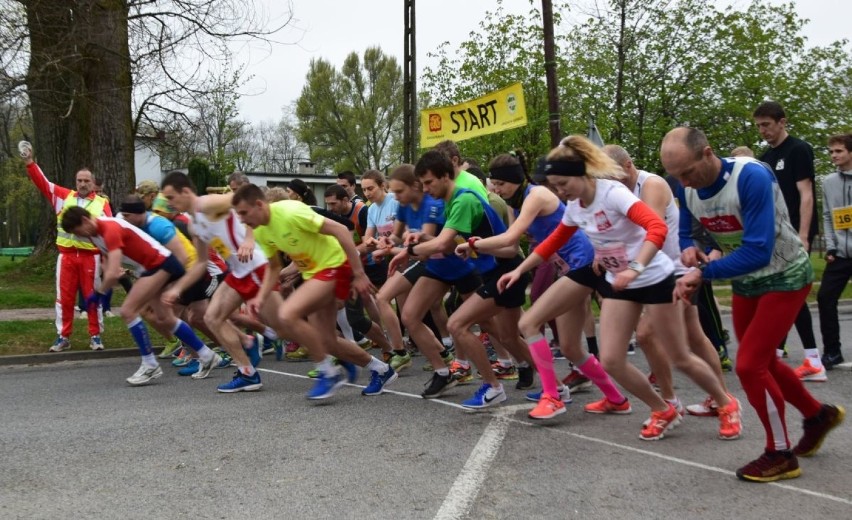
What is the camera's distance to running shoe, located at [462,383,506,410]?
21.1ft

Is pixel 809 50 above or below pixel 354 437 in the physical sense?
above

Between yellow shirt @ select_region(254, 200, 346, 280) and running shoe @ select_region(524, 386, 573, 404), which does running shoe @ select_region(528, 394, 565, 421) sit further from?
yellow shirt @ select_region(254, 200, 346, 280)

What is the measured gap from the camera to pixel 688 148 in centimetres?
438

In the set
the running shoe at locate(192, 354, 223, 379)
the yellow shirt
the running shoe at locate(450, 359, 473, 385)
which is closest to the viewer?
the yellow shirt

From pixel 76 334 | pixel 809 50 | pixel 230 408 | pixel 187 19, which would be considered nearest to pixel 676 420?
pixel 230 408

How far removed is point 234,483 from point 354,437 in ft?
3.86

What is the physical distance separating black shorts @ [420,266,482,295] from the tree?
51463 mm

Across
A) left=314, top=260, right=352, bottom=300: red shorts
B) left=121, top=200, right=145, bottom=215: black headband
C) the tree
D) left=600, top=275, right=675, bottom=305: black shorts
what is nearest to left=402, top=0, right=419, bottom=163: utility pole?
left=121, top=200, right=145, bottom=215: black headband

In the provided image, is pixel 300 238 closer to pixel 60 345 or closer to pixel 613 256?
pixel 613 256

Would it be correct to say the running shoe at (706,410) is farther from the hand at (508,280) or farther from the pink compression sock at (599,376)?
the hand at (508,280)

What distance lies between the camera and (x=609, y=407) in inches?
246

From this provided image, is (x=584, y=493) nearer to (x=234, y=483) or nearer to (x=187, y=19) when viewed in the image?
(x=234, y=483)

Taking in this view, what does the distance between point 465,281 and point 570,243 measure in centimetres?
113

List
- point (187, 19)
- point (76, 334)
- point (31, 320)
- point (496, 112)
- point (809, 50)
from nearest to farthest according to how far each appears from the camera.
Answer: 1. point (76, 334)
2. point (31, 320)
3. point (496, 112)
4. point (187, 19)
5. point (809, 50)
